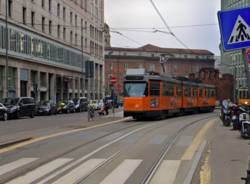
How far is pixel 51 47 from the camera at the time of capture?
2945 inches

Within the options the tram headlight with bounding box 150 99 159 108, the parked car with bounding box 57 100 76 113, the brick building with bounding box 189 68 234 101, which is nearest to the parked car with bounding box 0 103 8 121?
the tram headlight with bounding box 150 99 159 108

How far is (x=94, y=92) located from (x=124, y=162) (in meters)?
89.6

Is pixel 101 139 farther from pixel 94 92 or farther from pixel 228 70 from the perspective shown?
pixel 228 70

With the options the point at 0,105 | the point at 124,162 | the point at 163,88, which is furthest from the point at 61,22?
the point at 124,162

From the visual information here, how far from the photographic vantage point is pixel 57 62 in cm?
7794

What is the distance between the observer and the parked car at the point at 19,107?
43.5 meters

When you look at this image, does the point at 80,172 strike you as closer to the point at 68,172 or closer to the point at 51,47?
the point at 68,172

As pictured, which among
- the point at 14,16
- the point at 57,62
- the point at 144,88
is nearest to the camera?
the point at 144,88

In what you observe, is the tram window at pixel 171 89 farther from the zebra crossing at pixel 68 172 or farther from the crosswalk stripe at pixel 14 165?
the crosswalk stripe at pixel 14 165

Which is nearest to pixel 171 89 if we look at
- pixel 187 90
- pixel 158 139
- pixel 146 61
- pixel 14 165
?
pixel 187 90

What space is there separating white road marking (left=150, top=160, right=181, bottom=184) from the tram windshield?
69.4 ft

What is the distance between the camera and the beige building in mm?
60719

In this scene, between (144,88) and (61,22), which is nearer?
(144,88)

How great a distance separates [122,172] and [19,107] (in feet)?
110
